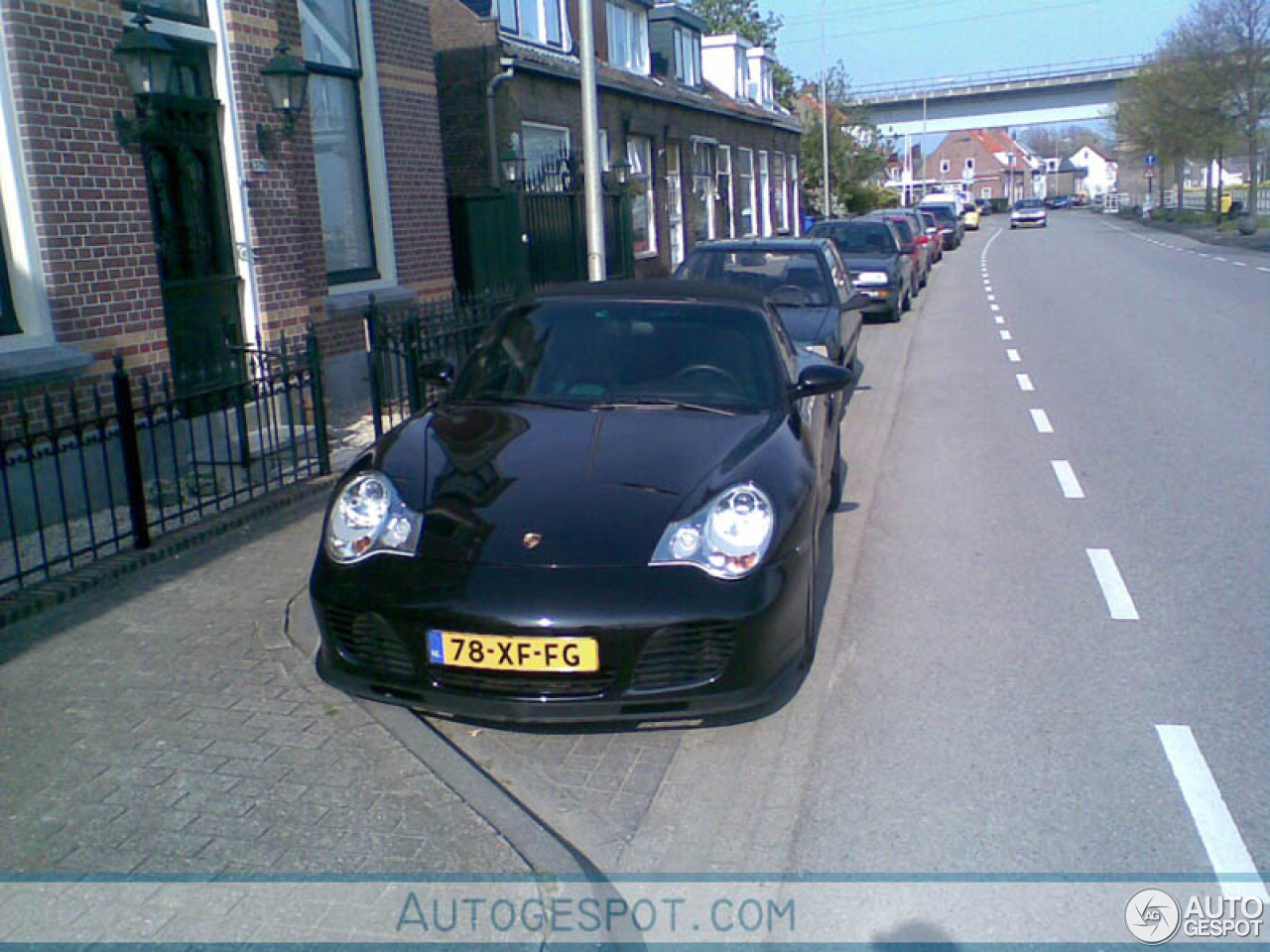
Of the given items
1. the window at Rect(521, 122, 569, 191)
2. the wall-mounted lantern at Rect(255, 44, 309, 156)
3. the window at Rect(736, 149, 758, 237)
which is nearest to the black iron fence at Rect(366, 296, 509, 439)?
→ the wall-mounted lantern at Rect(255, 44, 309, 156)

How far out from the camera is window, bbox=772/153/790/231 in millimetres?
36438

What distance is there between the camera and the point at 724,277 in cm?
1160

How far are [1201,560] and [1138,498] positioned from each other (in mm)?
1362

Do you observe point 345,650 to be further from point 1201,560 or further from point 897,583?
point 1201,560

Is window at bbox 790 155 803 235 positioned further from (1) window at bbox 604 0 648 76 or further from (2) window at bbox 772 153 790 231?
(1) window at bbox 604 0 648 76

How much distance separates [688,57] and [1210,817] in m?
28.6

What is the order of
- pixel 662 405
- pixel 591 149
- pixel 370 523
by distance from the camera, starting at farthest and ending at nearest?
pixel 591 149 < pixel 662 405 < pixel 370 523

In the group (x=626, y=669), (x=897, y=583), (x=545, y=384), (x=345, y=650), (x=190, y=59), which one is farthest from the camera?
(x=190, y=59)

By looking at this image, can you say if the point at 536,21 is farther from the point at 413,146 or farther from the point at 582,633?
the point at 582,633

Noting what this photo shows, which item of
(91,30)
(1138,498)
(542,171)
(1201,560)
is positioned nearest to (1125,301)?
(542,171)

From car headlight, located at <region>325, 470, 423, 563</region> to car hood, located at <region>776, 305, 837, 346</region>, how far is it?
5.89 m

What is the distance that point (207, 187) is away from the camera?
9.36m

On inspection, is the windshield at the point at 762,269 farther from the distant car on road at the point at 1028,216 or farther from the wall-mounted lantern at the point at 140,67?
the distant car on road at the point at 1028,216

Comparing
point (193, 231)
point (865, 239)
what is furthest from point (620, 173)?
point (193, 231)
